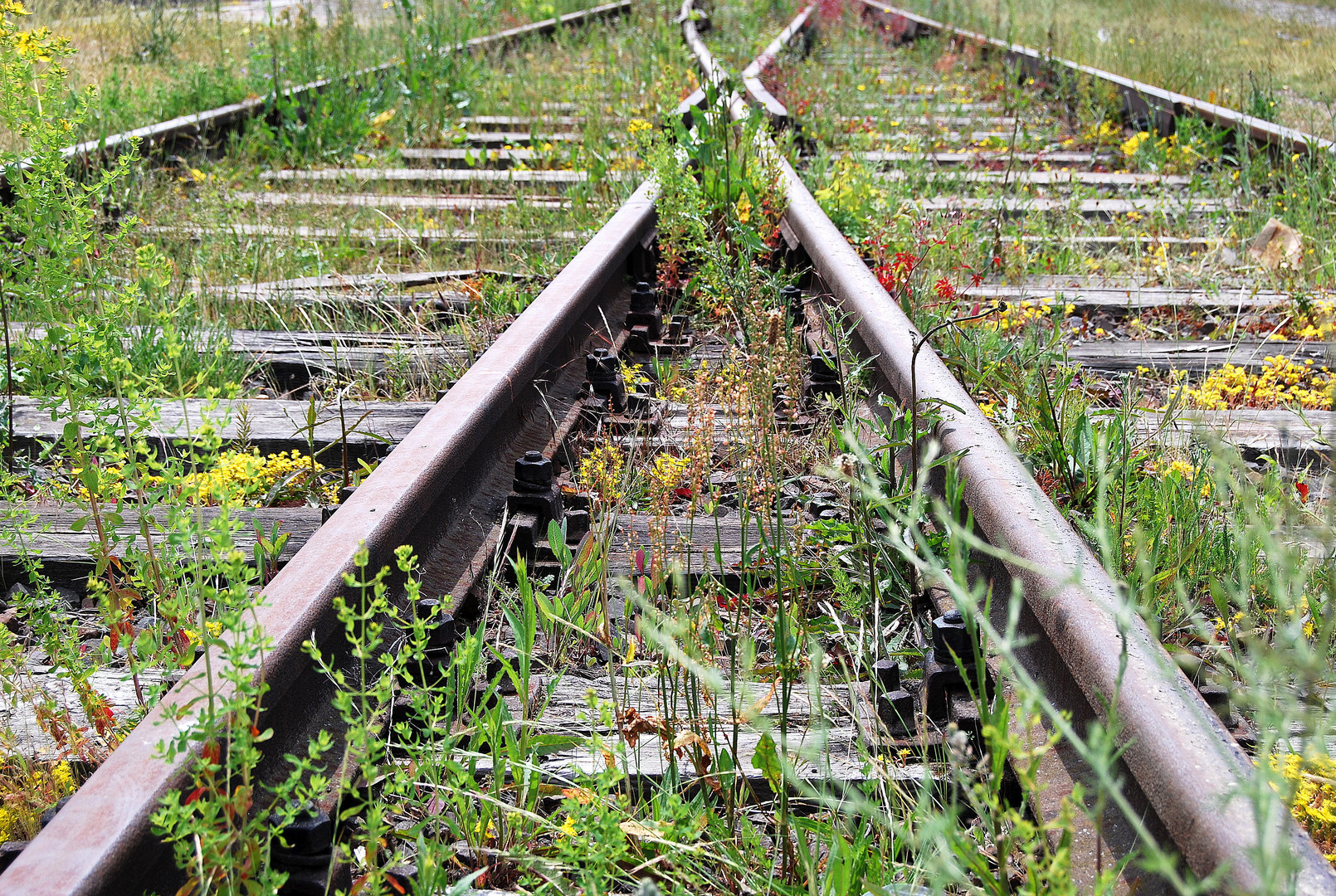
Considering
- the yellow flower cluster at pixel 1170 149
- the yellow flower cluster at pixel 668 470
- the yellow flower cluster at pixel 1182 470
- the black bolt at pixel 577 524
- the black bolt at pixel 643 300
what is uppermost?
the yellow flower cluster at pixel 1170 149

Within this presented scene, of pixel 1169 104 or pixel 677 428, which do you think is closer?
pixel 677 428

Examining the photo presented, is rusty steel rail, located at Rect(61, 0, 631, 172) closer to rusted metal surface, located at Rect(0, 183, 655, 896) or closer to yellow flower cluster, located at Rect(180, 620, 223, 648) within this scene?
rusted metal surface, located at Rect(0, 183, 655, 896)

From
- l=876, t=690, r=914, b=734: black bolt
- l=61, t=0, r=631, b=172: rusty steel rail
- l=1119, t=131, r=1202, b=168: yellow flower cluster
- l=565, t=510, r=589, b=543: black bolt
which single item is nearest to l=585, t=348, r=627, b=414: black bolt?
l=565, t=510, r=589, b=543: black bolt

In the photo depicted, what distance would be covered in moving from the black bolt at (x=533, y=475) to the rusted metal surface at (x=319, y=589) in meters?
0.09

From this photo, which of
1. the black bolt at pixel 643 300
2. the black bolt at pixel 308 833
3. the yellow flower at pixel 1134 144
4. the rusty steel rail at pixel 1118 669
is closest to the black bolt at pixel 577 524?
the rusty steel rail at pixel 1118 669

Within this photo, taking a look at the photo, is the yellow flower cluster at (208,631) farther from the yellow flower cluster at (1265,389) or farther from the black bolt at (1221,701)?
the yellow flower cluster at (1265,389)

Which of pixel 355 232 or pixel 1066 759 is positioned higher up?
pixel 355 232

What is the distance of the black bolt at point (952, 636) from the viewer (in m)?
1.70

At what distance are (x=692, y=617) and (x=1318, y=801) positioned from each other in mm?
1003

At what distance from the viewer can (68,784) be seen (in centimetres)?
161

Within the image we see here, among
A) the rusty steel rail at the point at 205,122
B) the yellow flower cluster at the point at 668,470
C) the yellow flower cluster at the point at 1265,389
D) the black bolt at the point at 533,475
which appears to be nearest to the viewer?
the black bolt at the point at 533,475

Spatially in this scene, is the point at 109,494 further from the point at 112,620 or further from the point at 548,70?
the point at 548,70

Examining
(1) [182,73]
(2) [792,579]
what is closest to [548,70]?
(1) [182,73]

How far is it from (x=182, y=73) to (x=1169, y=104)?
6919mm
